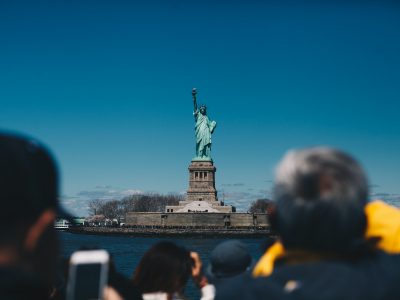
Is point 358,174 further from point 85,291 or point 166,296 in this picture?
point 166,296

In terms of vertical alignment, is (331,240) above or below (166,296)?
above

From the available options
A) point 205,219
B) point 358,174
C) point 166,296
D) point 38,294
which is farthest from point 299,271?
point 205,219

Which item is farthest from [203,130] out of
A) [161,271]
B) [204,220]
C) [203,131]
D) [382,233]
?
[382,233]

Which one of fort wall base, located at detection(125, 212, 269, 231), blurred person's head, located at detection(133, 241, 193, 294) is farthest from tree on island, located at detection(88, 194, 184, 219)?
blurred person's head, located at detection(133, 241, 193, 294)

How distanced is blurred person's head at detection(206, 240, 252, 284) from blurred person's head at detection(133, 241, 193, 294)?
0.23 metres

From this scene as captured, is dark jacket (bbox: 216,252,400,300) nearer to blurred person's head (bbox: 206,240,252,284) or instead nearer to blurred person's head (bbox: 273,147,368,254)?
blurred person's head (bbox: 273,147,368,254)

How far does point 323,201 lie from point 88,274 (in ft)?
3.33

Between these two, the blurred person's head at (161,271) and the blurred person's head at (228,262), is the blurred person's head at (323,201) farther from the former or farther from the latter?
the blurred person's head at (161,271)

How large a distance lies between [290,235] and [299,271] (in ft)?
0.41

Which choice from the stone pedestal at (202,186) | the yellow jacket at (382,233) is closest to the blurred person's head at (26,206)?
the yellow jacket at (382,233)

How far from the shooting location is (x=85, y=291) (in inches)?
83.0

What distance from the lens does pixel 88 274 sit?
83.4 inches

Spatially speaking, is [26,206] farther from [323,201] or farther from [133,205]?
[133,205]

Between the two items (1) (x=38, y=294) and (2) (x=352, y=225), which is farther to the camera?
(2) (x=352, y=225)
